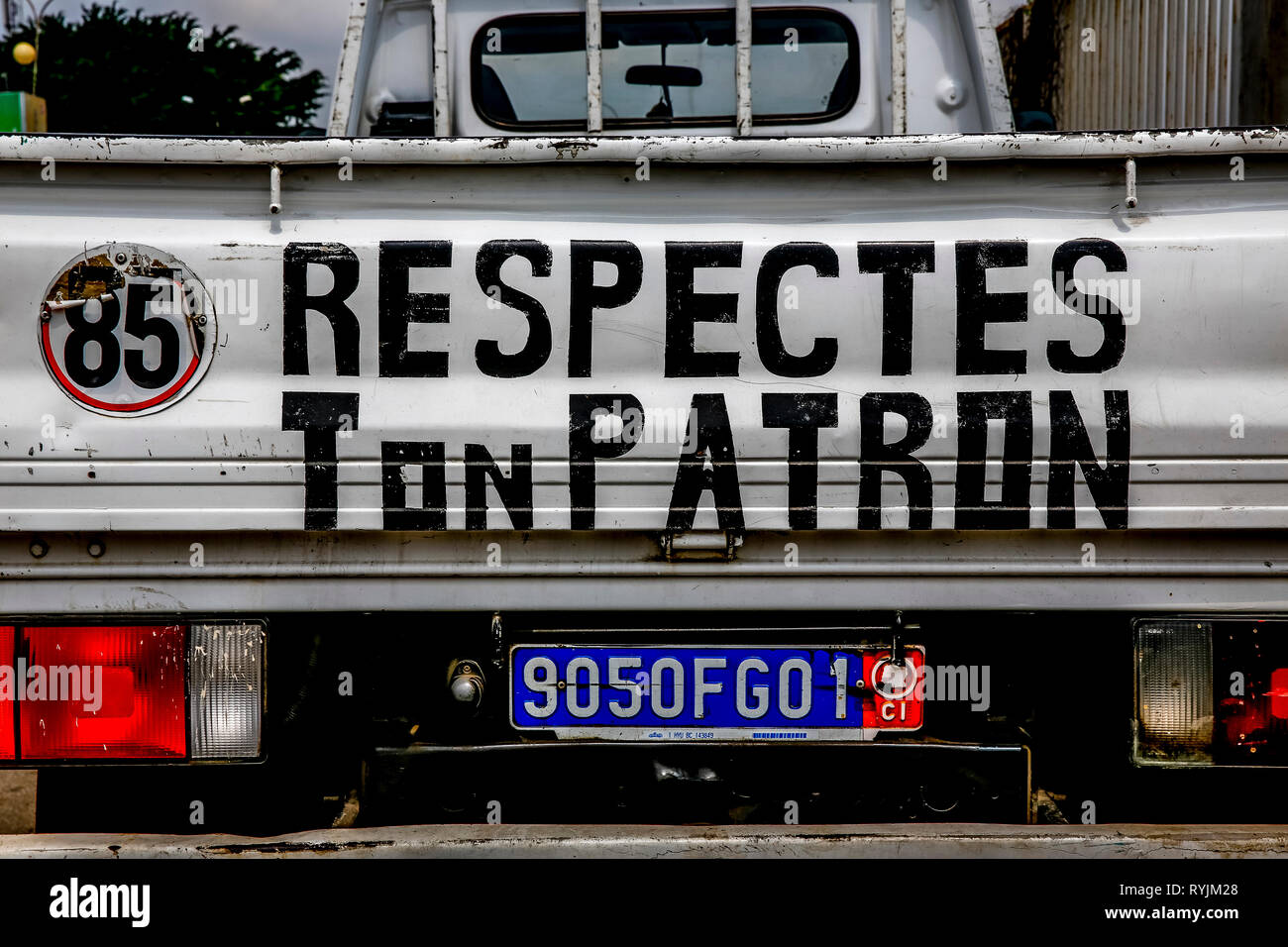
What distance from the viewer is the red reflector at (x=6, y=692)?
1.91 meters

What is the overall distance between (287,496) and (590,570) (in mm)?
539

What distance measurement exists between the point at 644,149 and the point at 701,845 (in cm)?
120

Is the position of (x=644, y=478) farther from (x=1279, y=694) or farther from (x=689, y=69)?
(x=689, y=69)

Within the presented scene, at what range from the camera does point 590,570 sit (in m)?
1.97

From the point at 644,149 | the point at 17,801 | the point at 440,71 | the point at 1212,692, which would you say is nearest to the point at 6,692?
the point at 17,801

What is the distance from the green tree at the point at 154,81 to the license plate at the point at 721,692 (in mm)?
17273

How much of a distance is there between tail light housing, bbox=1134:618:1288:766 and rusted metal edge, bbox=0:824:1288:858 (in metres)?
0.14

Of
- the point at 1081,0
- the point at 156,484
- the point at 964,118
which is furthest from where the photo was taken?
the point at 1081,0

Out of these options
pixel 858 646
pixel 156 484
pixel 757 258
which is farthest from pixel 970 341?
pixel 156 484

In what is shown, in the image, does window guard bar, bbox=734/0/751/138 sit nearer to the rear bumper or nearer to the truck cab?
the truck cab

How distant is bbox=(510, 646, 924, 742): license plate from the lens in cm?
196

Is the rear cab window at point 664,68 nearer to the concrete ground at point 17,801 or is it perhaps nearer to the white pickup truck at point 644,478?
the white pickup truck at point 644,478

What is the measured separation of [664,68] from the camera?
10.4 ft

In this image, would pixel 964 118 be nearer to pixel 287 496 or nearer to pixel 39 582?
pixel 287 496
